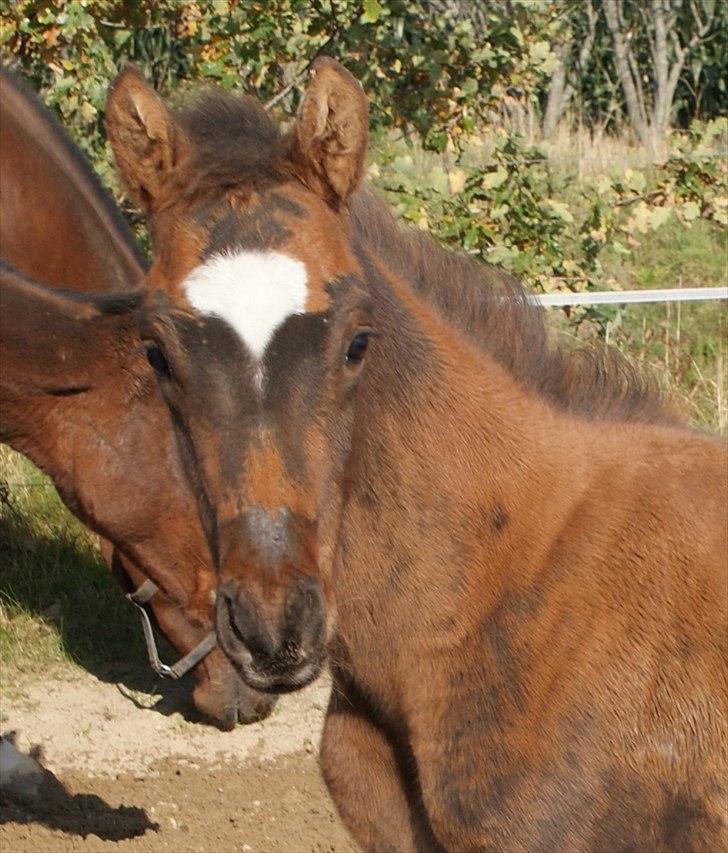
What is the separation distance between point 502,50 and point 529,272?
3.59 ft

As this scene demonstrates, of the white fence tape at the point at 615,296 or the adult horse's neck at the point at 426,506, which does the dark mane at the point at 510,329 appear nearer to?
the adult horse's neck at the point at 426,506

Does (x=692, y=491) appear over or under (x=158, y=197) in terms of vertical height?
under

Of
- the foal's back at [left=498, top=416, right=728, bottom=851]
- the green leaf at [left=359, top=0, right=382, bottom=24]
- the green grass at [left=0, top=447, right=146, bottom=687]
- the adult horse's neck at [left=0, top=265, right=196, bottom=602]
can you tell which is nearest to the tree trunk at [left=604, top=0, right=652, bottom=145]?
the green leaf at [left=359, top=0, right=382, bottom=24]

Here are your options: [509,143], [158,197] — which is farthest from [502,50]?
[158,197]

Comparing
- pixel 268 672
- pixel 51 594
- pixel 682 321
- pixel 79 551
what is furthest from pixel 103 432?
pixel 682 321

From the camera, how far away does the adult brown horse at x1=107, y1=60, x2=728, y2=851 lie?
2740 mm

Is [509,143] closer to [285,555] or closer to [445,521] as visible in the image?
[445,521]

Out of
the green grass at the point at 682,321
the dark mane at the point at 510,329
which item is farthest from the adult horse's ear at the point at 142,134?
the green grass at the point at 682,321

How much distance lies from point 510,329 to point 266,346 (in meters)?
0.84

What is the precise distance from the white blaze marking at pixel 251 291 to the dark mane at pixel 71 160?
2575 millimetres

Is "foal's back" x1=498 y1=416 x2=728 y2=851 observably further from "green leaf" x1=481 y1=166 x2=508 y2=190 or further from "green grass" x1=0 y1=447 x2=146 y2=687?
"green leaf" x1=481 y1=166 x2=508 y2=190

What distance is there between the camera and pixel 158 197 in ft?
10.1

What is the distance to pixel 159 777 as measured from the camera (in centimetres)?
527

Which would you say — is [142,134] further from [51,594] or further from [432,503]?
[51,594]
